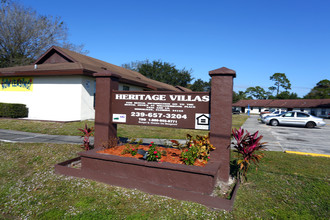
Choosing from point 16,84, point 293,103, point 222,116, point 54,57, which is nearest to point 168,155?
point 222,116

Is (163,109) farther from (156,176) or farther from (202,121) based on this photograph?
(156,176)

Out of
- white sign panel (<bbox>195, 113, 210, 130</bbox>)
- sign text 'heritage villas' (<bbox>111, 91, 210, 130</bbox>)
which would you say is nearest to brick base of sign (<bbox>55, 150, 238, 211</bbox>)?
white sign panel (<bbox>195, 113, 210, 130</bbox>)

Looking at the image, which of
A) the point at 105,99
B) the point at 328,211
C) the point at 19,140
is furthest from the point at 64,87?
the point at 328,211

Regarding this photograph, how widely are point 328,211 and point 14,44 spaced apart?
117ft

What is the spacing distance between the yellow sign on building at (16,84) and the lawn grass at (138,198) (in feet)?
37.6

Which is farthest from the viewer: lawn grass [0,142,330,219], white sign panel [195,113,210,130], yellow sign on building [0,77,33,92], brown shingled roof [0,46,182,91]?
yellow sign on building [0,77,33,92]

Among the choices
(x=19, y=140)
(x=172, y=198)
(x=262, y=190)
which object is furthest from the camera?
(x=19, y=140)

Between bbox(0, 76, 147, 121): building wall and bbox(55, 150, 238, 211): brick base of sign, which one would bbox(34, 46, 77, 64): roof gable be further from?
bbox(55, 150, 238, 211): brick base of sign

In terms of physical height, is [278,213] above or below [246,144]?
below

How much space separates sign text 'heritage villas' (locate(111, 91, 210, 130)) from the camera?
213 inches

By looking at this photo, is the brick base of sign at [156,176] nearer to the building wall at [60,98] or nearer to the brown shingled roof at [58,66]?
the brown shingled roof at [58,66]

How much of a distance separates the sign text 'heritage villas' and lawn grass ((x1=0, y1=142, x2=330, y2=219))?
6.23 ft

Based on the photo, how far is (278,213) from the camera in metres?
3.73

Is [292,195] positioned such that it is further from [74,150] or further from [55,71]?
[55,71]
